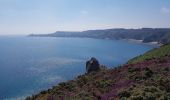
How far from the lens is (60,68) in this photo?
447 ft

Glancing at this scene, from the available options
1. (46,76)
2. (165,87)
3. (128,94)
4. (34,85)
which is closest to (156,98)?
(128,94)

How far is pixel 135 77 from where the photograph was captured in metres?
32.0

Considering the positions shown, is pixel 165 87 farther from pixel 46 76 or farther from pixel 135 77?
pixel 46 76

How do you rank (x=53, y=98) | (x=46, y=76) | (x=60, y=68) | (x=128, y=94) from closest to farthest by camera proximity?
(x=128, y=94) → (x=53, y=98) → (x=46, y=76) → (x=60, y=68)

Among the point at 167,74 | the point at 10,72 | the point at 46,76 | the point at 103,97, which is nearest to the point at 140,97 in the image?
the point at 103,97

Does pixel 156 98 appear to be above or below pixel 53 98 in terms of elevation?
above

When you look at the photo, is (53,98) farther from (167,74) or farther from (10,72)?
(10,72)

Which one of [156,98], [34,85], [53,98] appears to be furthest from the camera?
[34,85]

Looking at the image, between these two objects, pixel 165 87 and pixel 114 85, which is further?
pixel 114 85

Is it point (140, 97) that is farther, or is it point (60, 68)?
point (60, 68)

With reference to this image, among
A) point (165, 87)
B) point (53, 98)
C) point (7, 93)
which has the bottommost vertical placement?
point (7, 93)

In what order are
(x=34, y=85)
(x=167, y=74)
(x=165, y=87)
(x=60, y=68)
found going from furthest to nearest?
(x=60, y=68) → (x=34, y=85) → (x=167, y=74) → (x=165, y=87)

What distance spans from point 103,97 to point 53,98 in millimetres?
6097

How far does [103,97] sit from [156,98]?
5606 mm
